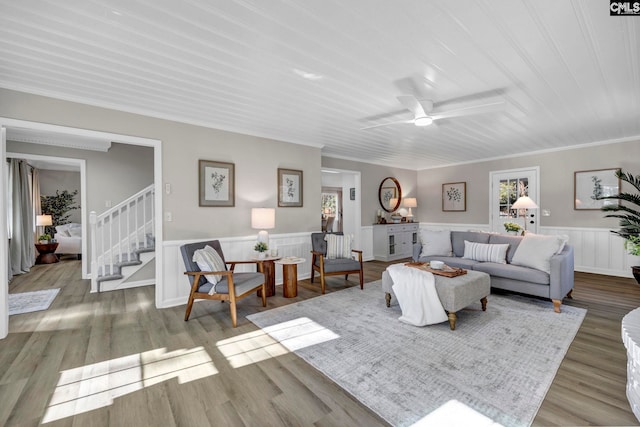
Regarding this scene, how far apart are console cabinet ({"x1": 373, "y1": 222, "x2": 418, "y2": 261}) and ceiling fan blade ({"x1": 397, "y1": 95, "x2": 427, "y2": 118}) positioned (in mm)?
4294

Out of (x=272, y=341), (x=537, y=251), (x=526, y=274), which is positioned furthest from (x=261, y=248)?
(x=537, y=251)

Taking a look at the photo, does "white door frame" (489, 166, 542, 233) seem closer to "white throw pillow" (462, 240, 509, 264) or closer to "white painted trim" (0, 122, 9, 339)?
"white throw pillow" (462, 240, 509, 264)

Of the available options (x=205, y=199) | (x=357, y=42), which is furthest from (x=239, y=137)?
(x=357, y=42)

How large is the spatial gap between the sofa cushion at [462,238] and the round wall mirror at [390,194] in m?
2.49

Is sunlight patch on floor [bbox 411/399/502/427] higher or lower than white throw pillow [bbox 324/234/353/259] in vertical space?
lower

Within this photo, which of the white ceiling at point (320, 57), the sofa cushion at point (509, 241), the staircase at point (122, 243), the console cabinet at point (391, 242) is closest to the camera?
the white ceiling at point (320, 57)

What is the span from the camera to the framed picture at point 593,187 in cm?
511

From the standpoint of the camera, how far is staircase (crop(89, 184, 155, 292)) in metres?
4.52

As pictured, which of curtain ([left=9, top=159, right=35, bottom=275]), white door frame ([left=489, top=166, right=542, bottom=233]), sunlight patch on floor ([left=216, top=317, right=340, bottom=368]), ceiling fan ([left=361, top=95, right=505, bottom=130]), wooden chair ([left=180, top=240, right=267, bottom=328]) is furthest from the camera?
white door frame ([left=489, top=166, right=542, bottom=233])

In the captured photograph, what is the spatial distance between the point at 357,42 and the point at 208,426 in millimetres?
2743

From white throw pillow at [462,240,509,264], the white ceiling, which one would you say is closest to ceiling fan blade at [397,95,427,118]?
the white ceiling

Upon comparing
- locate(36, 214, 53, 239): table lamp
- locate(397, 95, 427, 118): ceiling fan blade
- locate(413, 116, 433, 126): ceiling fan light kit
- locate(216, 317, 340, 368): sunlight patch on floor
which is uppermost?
locate(397, 95, 427, 118): ceiling fan blade

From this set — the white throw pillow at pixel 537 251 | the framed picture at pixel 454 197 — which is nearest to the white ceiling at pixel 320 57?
the white throw pillow at pixel 537 251

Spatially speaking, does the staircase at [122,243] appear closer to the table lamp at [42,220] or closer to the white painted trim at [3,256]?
the white painted trim at [3,256]
